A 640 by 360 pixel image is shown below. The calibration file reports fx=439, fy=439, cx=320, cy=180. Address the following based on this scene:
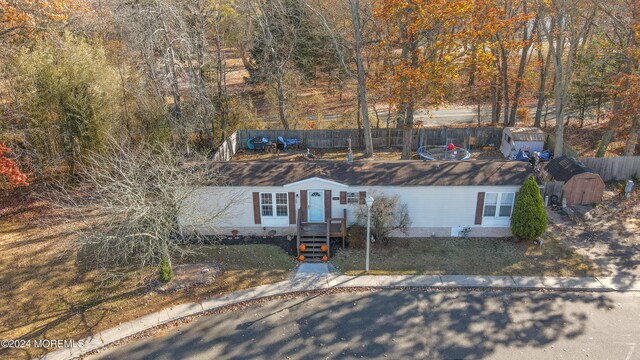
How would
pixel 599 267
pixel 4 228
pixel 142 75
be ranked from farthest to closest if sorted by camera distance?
1. pixel 142 75
2. pixel 4 228
3. pixel 599 267

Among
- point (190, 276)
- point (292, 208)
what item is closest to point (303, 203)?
point (292, 208)

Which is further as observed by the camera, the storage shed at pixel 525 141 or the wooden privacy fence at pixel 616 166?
the storage shed at pixel 525 141

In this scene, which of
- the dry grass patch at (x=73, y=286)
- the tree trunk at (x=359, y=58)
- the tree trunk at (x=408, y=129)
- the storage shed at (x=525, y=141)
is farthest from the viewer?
the storage shed at (x=525, y=141)

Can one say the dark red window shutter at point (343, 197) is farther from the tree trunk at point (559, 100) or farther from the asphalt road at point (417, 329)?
the tree trunk at point (559, 100)

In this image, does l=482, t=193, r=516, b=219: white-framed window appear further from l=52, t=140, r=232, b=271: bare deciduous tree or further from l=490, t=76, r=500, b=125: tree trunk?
l=490, t=76, r=500, b=125: tree trunk

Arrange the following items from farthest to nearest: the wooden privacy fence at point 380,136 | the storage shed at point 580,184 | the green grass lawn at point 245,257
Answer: the wooden privacy fence at point 380,136, the storage shed at point 580,184, the green grass lawn at point 245,257

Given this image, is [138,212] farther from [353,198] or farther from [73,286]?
[353,198]

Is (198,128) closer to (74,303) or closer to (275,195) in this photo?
(275,195)

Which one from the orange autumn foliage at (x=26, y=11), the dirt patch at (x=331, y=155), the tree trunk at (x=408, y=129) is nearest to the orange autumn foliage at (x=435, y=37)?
the tree trunk at (x=408, y=129)

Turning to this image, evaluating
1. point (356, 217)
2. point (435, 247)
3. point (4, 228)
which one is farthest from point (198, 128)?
point (435, 247)
